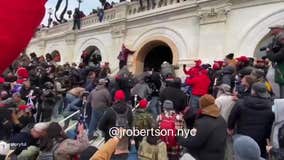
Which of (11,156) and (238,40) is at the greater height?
(238,40)

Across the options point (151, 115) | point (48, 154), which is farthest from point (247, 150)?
point (151, 115)

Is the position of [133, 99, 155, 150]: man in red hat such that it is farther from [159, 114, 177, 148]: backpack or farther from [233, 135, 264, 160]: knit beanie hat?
[233, 135, 264, 160]: knit beanie hat

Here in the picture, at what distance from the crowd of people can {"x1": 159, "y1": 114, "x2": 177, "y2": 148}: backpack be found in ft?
0.06

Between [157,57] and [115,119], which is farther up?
[157,57]

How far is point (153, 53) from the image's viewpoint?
2231 cm

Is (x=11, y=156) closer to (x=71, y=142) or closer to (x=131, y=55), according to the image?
(x=71, y=142)

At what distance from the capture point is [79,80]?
13406 mm

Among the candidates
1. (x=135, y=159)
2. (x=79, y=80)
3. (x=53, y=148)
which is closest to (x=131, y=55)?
(x=79, y=80)

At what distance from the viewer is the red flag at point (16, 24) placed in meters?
1.22

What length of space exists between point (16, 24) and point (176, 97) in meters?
8.43

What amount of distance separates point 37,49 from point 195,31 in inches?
659

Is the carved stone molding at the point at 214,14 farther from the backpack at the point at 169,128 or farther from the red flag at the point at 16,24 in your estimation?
the red flag at the point at 16,24

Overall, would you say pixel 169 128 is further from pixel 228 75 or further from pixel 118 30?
pixel 118 30

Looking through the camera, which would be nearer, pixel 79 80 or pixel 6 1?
pixel 6 1
